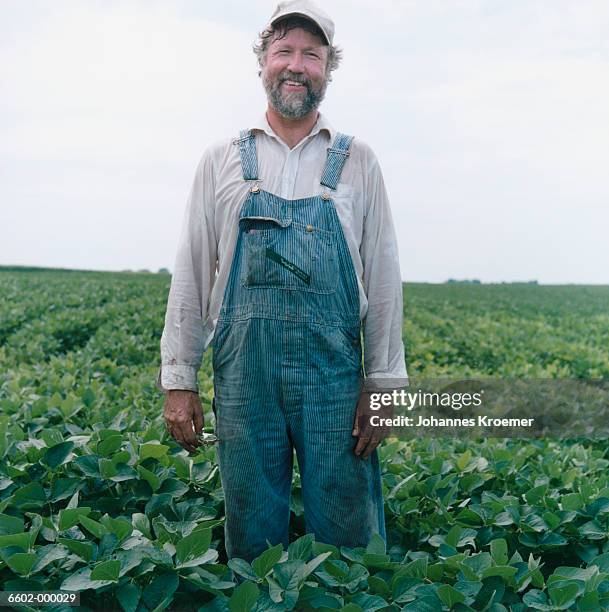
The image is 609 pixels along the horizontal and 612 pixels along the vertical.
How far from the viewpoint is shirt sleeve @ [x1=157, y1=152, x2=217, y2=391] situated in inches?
111

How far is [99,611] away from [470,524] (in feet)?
5.19

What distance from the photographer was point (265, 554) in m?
2.37

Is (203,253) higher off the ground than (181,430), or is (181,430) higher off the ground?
(203,253)

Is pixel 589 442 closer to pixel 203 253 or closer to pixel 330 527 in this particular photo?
pixel 330 527

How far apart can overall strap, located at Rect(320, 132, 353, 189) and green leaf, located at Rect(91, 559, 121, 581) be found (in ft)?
4.69

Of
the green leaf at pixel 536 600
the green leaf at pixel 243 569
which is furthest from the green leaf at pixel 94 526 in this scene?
the green leaf at pixel 536 600

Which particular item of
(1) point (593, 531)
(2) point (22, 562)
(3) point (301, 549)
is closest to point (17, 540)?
(2) point (22, 562)

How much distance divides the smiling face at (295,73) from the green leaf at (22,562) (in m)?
1.71

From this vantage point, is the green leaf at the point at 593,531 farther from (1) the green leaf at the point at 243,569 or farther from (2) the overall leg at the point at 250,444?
(1) the green leaf at the point at 243,569

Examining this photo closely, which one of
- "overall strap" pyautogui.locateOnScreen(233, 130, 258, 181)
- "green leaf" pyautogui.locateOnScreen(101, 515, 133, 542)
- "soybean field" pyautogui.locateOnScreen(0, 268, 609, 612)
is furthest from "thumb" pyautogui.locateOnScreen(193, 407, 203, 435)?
"overall strap" pyautogui.locateOnScreen(233, 130, 258, 181)

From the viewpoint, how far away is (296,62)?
8.97 feet

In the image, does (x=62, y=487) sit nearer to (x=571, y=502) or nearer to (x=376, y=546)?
(x=376, y=546)

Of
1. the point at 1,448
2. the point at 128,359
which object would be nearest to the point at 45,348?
the point at 128,359

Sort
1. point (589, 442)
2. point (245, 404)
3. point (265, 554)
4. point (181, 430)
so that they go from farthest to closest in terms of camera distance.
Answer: point (589, 442) < point (181, 430) < point (245, 404) < point (265, 554)
